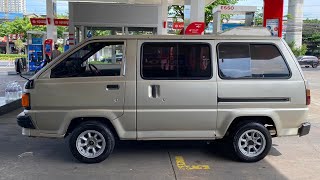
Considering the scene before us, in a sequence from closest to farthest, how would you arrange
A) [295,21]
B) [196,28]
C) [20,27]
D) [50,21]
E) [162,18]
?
[196,28]
[162,18]
[50,21]
[295,21]
[20,27]

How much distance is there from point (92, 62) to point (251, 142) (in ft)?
8.97

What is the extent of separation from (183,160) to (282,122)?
1613 millimetres

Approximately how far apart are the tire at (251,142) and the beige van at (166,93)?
0.05 ft

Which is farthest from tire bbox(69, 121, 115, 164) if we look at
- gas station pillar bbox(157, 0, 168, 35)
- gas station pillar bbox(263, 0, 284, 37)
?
gas station pillar bbox(157, 0, 168, 35)

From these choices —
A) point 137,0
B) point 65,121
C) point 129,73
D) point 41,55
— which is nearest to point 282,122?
point 129,73

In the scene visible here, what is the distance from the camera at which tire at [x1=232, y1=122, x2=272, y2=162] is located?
5.73m

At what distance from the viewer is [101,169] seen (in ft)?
17.8

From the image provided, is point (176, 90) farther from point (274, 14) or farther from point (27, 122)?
point (274, 14)

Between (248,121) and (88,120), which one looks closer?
(88,120)

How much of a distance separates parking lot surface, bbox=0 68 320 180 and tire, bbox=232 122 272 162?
12 centimetres

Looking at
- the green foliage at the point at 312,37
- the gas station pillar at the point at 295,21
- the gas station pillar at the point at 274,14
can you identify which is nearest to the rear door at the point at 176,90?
the gas station pillar at the point at 274,14

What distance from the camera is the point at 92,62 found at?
582 centimetres

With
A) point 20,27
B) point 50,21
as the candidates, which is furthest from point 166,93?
point 20,27

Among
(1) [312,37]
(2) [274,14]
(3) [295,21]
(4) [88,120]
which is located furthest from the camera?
(1) [312,37]
